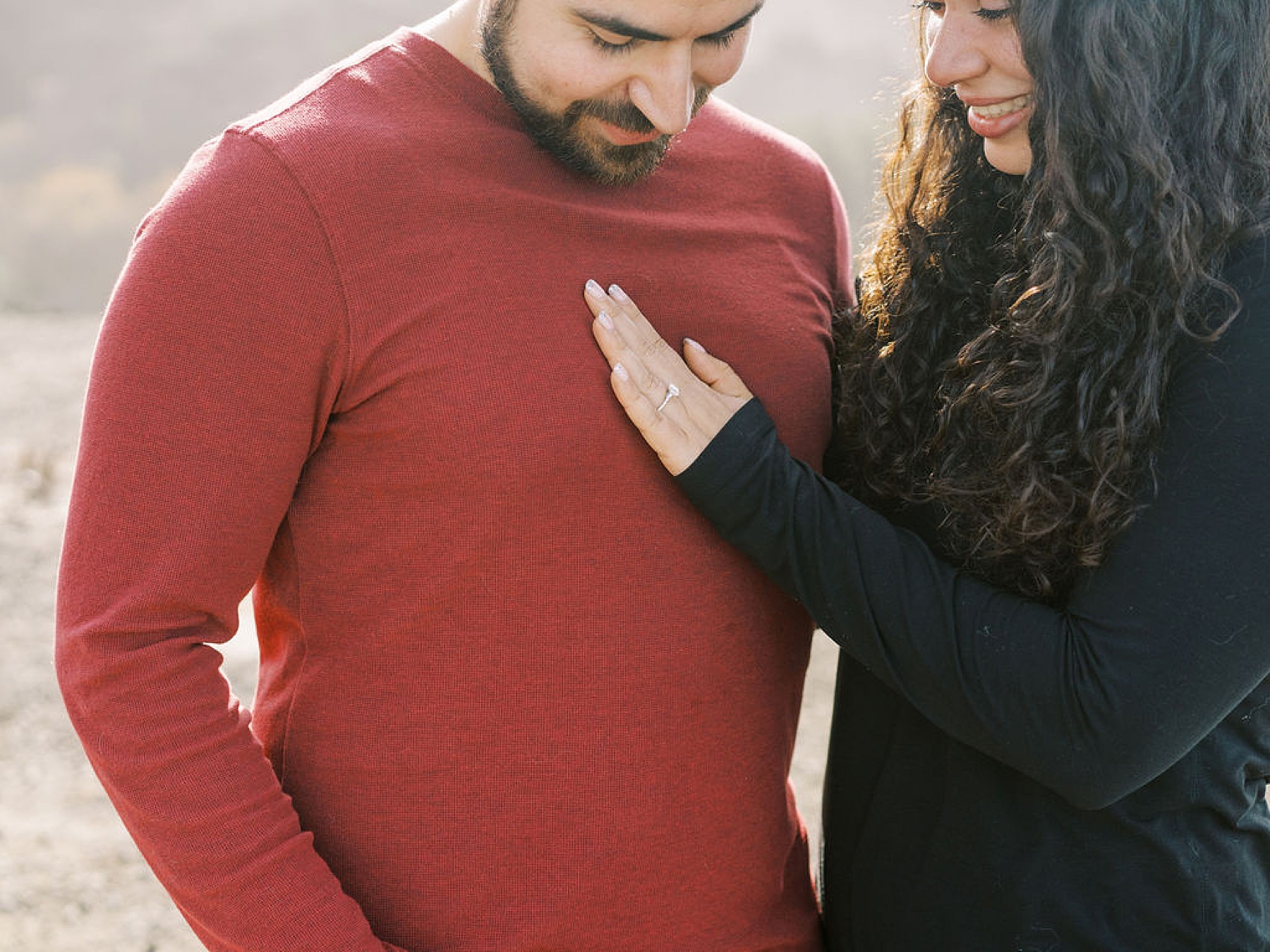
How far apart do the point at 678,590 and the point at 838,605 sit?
0.20 m

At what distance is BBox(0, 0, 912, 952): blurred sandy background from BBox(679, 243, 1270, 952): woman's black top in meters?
0.89

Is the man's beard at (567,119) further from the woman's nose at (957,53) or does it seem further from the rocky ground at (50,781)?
the rocky ground at (50,781)

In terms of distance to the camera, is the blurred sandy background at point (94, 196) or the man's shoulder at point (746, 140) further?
the blurred sandy background at point (94, 196)

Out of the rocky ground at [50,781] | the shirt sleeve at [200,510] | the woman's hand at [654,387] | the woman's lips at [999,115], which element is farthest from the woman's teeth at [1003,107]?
the rocky ground at [50,781]

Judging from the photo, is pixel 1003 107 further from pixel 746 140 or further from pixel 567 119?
pixel 567 119

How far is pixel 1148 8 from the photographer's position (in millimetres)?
1436

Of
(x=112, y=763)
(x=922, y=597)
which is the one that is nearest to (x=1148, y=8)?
(x=922, y=597)

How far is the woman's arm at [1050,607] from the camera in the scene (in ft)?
4.44

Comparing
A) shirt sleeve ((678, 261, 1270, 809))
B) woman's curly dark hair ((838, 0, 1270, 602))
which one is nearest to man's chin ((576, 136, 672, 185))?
shirt sleeve ((678, 261, 1270, 809))

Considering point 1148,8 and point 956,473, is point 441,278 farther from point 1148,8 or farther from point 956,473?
point 1148,8

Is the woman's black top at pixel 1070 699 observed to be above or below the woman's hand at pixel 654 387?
below

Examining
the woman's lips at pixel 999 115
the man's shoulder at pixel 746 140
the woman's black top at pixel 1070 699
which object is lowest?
the woman's black top at pixel 1070 699

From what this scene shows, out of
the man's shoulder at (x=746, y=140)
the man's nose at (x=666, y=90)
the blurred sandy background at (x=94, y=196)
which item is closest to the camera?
the man's nose at (x=666, y=90)

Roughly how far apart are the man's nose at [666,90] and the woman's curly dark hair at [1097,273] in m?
0.41
